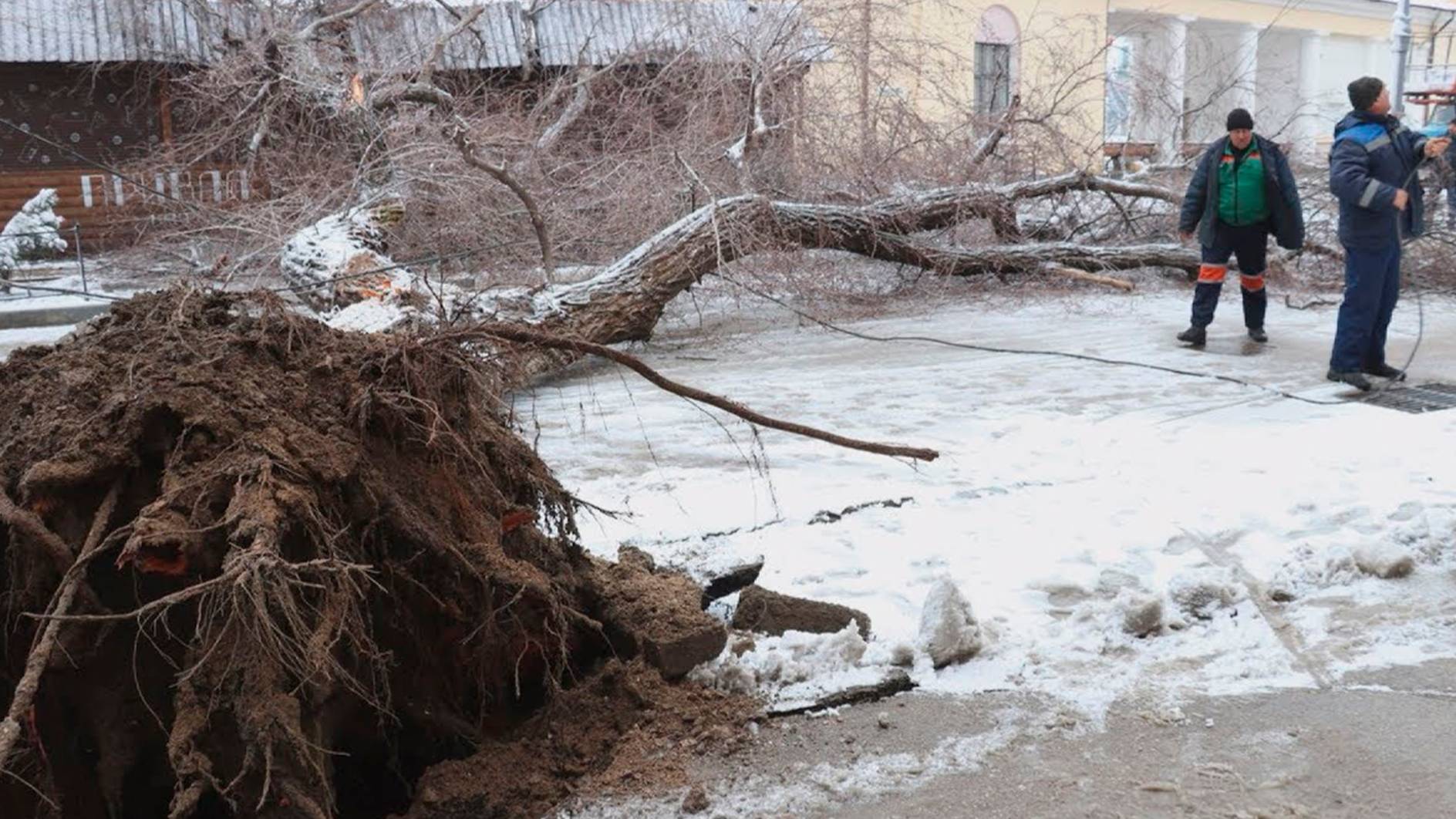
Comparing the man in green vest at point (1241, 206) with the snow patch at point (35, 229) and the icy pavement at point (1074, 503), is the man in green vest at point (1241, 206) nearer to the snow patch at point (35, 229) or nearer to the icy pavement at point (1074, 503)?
the icy pavement at point (1074, 503)

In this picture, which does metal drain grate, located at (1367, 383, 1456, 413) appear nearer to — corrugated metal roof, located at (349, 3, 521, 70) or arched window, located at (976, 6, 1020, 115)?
arched window, located at (976, 6, 1020, 115)

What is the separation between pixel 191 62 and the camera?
15031 mm

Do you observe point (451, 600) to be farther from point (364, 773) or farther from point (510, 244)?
point (510, 244)

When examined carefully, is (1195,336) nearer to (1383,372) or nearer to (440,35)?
(1383,372)

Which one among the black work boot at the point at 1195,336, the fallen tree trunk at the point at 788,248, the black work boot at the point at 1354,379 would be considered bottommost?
the black work boot at the point at 1354,379

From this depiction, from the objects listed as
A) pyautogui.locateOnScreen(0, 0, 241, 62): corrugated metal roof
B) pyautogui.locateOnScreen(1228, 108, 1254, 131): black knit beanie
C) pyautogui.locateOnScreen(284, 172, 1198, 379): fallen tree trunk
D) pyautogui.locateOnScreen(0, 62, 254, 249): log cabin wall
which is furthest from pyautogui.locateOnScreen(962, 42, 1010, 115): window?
pyautogui.locateOnScreen(0, 62, 254, 249): log cabin wall

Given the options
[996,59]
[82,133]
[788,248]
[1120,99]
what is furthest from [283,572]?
[996,59]

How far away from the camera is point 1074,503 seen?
5.14 m

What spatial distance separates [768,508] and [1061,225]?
308 inches

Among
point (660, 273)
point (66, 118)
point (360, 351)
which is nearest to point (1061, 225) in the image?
point (660, 273)

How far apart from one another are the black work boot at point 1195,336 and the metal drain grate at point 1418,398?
5.28 feet

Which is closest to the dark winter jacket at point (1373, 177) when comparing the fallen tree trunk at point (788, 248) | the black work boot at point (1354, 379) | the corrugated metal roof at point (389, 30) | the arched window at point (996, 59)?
the black work boot at point (1354, 379)

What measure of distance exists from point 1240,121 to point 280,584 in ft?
22.6

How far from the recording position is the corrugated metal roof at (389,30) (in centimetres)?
1390
